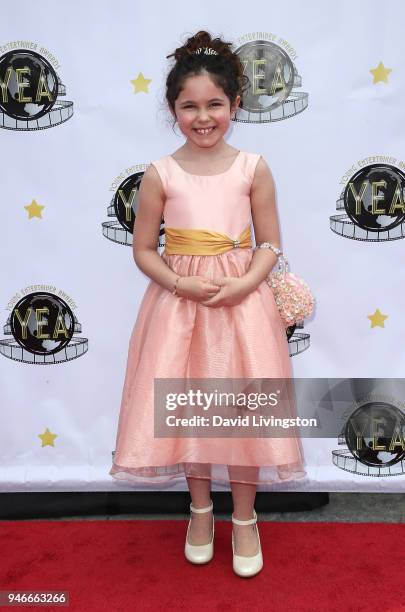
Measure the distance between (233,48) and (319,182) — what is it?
0.54 metres

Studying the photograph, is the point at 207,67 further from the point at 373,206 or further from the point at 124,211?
the point at 373,206

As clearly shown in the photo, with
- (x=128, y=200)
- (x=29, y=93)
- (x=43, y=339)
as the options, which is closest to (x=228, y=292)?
(x=128, y=200)

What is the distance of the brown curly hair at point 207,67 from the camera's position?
66.1 inches

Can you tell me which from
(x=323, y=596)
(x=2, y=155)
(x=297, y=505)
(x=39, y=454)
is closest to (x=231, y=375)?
(x=323, y=596)

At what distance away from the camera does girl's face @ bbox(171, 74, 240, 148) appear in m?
1.66

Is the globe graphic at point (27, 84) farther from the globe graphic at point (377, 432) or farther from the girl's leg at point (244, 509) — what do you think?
the globe graphic at point (377, 432)

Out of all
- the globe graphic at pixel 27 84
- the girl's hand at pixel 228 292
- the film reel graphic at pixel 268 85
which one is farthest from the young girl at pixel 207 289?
the globe graphic at pixel 27 84

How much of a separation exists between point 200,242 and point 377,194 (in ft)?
2.56

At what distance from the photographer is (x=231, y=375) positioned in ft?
5.57

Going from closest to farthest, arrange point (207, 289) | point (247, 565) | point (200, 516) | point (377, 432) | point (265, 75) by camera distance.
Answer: point (207, 289) → point (247, 565) → point (200, 516) → point (265, 75) → point (377, 432)

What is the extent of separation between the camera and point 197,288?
5.41ft

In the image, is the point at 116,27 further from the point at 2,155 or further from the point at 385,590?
the point at 385,590

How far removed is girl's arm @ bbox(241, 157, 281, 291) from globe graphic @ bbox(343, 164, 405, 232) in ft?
1.51

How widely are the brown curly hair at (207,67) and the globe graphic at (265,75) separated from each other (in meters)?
0.37
